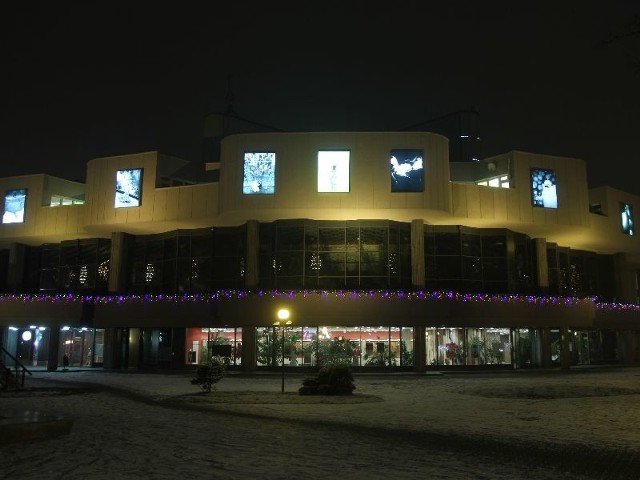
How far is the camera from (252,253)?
39750 millimetres

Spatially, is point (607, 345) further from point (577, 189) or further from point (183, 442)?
point (183, 442)

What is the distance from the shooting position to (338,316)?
37750 millimetres

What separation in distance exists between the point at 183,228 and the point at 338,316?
42.3 feet

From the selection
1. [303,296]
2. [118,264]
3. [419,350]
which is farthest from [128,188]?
[419,350]

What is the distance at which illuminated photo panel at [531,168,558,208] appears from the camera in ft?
138

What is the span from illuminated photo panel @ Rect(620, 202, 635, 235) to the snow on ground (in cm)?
2972

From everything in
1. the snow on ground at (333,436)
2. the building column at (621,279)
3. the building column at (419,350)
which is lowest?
the snow on ground at (333,436)

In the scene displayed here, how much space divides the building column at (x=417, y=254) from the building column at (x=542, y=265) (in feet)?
34.6

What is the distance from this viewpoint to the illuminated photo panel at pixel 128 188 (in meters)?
42.3

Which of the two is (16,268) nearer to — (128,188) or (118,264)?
(118,264)

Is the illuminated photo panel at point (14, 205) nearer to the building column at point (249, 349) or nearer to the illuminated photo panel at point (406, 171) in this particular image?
the building column at point (249, 349)

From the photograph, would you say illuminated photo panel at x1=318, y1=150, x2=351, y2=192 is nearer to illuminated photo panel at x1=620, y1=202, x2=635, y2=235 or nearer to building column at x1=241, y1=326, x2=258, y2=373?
building column at x1=241, y1=326, x2=258, y2=373

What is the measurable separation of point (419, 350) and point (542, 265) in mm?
12846

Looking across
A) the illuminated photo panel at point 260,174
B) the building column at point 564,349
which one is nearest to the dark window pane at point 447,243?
the building column at point 564,349
